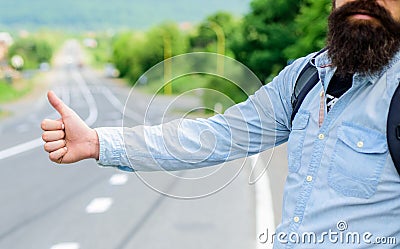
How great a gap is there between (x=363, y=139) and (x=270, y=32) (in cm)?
3515

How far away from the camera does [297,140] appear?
5.75 ft

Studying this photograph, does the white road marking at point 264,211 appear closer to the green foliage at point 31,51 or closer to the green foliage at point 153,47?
the green foliage at point 153,47

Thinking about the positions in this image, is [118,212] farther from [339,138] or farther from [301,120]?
[339,138]

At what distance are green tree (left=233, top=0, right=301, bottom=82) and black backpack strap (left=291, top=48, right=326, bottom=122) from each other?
33432mm

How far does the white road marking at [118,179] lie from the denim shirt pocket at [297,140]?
8.54 meters

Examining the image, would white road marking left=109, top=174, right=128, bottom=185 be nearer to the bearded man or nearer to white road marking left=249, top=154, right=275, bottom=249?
white road marking left=249, top=154, right=275, bottom=249

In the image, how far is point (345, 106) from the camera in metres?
1.68

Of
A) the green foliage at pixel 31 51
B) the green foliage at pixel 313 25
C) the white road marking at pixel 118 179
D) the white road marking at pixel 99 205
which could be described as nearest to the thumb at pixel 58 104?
the white road marking at pixel 99 205

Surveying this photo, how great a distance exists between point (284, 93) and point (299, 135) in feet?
0.63

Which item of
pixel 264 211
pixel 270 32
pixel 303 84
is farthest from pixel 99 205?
pixel 270 32

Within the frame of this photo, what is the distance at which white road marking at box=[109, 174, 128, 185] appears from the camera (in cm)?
1026

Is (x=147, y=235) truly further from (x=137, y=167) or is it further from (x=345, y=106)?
(x=345, y=106)

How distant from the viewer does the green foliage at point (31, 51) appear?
11581 centimetres

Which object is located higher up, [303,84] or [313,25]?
[303,84]
